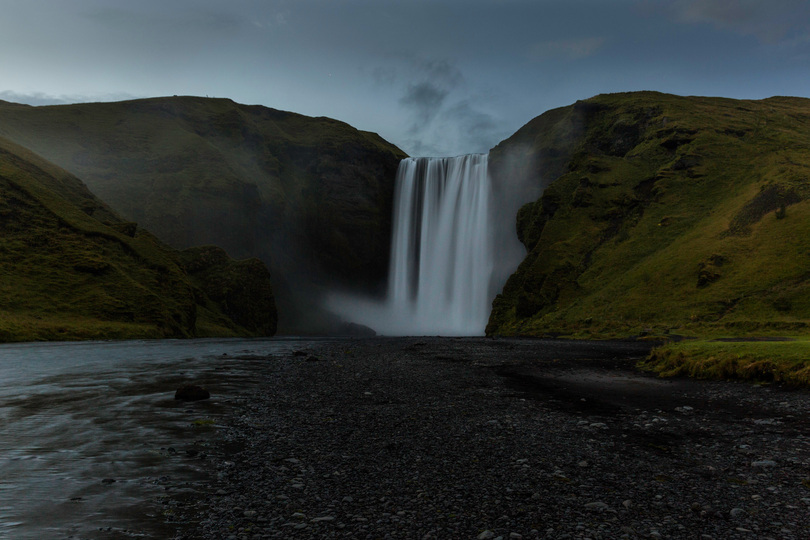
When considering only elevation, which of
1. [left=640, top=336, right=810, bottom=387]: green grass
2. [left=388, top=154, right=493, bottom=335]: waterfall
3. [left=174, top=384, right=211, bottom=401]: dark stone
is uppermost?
[left=388, top=154, right=493, bottom=335]: waterfall

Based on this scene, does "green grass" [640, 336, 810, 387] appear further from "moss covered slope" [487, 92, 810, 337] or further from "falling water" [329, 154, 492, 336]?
"falling water" [329, 154, 492, 336]

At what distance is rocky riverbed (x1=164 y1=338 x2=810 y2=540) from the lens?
6305mm

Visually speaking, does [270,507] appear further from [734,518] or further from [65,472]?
[734,518]

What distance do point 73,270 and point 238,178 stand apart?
68.7 m

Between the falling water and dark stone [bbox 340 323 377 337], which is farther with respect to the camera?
dark stone [bbox 340 323 377 337]

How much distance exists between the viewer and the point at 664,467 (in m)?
8.79

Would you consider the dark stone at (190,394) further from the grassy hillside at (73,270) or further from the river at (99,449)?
the grassy hillside at (73,270)

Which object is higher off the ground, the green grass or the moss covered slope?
the moss covered slope

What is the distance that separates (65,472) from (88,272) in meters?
63.1

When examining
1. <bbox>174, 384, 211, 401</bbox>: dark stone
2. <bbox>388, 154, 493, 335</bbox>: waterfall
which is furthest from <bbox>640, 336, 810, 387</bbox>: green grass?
<bbox>388, 154, 493, 335</bbox>: waterfall

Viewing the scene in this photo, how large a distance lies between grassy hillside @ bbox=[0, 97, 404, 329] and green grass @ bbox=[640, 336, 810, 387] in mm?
103794

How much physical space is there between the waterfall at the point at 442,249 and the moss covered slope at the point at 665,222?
10722 millimetres

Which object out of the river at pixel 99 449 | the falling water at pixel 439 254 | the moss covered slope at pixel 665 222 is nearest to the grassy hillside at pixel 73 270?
the river at pixel 99 449

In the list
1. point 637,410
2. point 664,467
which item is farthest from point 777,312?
point 664,467
